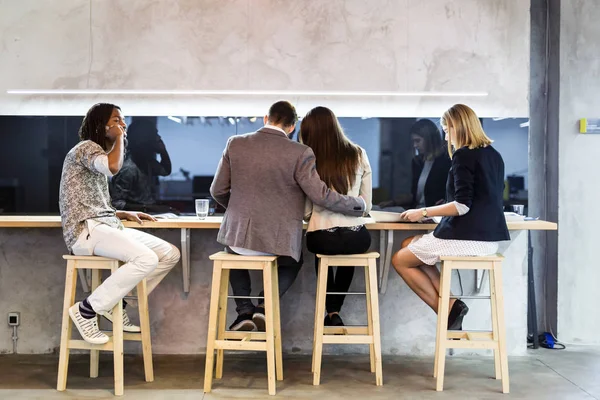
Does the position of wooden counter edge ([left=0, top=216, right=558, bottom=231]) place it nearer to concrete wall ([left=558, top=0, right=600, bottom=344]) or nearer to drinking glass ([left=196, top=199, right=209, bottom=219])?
drinking glass ([left=196, top=199, right=209, bottom=219])

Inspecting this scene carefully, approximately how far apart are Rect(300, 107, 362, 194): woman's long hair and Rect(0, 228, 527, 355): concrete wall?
683mm

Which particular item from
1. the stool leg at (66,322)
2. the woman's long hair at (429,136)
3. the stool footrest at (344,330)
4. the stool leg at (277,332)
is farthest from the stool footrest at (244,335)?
the woman's long hair at (429,136)

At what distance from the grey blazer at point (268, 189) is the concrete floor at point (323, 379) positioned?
2.33 ft

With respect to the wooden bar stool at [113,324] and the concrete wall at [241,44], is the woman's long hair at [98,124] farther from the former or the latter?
the concrete wall at [241,44]

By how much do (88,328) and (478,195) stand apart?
2017 millimetres

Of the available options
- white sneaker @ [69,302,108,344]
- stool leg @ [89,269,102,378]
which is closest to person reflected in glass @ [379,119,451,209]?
stool leg @ [89,269,102,378]

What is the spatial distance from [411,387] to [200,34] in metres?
2.61

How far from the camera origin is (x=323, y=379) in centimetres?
356

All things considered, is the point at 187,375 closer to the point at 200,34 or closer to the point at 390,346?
the point at 390,346

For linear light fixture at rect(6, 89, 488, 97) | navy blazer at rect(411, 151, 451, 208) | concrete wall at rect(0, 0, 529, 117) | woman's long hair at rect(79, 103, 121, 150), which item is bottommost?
navy blazer at rect(411, 151, 451, 208)

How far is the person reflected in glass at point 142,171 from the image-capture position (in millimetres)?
4711

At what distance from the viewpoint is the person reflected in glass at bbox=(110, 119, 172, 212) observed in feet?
15.5

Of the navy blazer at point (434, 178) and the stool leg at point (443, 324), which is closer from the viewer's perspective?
the stool leg at point (443, 324)

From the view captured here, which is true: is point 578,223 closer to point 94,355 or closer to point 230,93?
point 230,93
